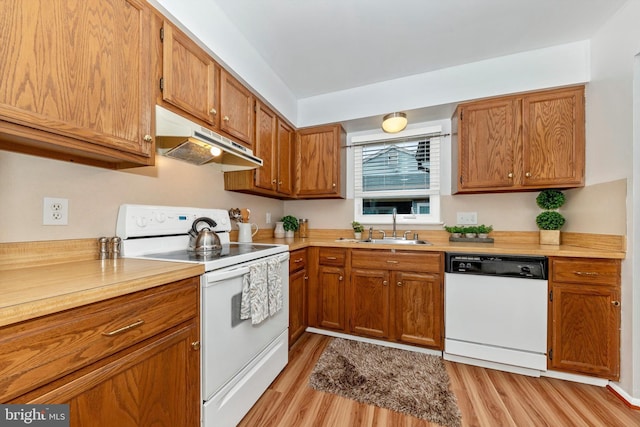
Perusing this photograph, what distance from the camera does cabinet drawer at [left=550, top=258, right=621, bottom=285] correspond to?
1.58 meters

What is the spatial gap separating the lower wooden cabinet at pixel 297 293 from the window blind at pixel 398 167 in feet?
3.53

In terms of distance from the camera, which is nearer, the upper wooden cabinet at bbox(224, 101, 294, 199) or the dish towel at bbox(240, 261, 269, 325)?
the dish towel at bbox(240, 261, 269, 325)

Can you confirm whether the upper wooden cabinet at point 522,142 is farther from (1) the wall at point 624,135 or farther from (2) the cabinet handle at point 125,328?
(2) the cabinet handle at point 125,328

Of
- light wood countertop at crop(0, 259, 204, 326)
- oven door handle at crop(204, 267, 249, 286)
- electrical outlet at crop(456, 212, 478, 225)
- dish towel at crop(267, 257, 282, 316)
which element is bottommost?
dish towel at crop(267, 257, 282, 316)

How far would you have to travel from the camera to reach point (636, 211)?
1.47m

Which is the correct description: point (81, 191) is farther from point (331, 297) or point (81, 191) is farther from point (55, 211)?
point (331, 297)

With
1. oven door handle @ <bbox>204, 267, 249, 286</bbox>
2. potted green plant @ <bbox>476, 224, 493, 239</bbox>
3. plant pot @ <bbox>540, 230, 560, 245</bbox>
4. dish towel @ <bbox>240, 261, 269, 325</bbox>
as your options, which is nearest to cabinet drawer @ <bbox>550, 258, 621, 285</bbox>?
plant pot @ <bbox>540, 230, 560, 245</bbox>

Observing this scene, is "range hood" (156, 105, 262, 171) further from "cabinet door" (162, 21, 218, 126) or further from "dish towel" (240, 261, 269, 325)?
"dish towel" (240, 261, 269, 325)

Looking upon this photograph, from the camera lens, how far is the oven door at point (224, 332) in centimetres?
114

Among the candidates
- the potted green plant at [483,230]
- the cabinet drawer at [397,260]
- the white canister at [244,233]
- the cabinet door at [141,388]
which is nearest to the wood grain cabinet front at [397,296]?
the cabinet drawer at [397,260]

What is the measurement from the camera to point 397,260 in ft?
6.83

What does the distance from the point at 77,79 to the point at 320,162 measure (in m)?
1.95

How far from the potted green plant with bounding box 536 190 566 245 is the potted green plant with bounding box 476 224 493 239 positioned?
1.14ft

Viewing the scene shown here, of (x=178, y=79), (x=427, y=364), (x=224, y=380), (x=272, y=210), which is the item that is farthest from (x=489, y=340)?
(x=178, y=79)
